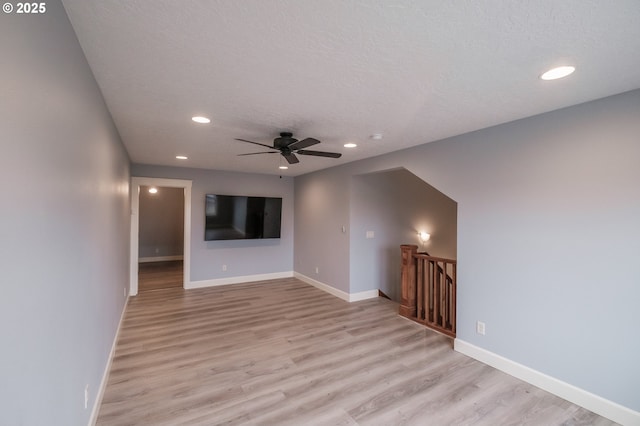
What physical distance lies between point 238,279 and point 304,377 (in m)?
3.81

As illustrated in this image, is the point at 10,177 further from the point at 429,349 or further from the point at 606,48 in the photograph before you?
the point at 429,349

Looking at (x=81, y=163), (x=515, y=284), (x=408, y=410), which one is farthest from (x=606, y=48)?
(x=81, y=163)

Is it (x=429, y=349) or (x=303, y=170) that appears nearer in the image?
(x=429, y=349)

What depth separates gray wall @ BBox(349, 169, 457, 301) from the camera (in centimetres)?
505

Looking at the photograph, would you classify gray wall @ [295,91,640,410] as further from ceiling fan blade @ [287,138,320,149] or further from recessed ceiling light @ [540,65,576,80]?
ceiling fan blade @ [287,138,320,149]

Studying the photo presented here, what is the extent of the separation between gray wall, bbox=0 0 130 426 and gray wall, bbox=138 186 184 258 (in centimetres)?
756

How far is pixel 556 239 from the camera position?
8.29 ft

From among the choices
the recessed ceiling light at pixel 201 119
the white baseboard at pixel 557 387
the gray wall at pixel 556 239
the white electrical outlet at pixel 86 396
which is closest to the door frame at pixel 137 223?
the recessed ceiling light at pixel 201 119

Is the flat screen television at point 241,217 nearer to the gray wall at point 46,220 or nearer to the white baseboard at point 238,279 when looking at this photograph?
the white baseboard at point 238,279

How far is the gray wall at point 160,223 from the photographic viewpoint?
8609 mm

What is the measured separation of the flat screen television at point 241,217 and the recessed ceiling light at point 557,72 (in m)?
5.21

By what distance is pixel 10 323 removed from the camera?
89 centimetres

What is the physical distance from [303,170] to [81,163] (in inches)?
170

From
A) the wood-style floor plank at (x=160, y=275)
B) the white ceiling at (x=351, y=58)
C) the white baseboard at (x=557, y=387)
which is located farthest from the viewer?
the wood-style floor plank at (x=160, y=275)
